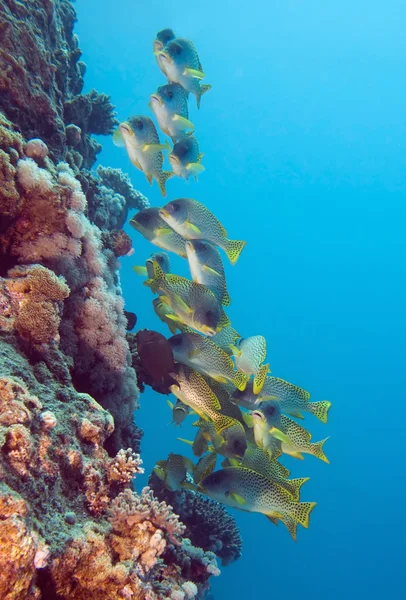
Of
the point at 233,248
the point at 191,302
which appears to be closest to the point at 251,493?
the point at 191,302

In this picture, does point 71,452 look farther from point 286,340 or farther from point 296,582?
point 286,340

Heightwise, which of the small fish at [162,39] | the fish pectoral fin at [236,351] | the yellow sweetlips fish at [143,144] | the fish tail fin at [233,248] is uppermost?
the small fish at [162,39]

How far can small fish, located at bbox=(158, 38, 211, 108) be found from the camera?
4211 mm

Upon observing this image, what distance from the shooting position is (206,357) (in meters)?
3.39

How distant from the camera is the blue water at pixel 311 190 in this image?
54.7m

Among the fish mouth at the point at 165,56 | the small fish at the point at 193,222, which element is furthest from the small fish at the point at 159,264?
the fish mouth at the point at 165,56

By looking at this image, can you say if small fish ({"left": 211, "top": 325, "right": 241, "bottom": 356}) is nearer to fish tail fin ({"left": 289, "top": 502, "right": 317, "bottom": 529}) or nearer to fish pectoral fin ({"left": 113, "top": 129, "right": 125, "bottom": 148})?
fish tail fin ({"left": 289, "top": 502, "right": 317, "bottom": 529})

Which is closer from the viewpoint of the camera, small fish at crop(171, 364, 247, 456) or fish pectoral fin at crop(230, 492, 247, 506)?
small fish at crop(171, 364, 247, 456)

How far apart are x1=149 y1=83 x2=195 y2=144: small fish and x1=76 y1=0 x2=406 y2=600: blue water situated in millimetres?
50382

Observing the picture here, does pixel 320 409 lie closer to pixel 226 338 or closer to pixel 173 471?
pixel 226 338

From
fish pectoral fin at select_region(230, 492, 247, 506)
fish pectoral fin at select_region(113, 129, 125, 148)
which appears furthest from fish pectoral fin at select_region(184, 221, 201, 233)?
fish pectoral fin at select_region(230, 492, 247, 506)

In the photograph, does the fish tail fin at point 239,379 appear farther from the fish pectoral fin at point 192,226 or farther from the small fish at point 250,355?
the fish pectoral fin at point 192,226

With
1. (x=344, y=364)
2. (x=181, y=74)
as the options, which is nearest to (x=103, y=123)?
(x=181, y=74)

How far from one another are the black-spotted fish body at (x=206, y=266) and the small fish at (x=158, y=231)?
0.46m
